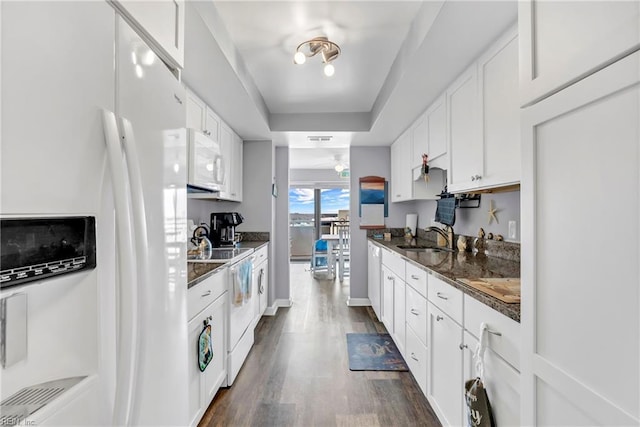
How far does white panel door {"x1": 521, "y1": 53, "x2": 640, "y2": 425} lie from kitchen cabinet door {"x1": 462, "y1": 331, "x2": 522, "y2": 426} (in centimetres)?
24

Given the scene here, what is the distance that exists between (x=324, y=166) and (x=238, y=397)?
18.2ft

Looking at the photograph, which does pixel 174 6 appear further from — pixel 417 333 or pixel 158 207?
pixel 417 333

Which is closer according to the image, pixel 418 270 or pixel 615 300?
pixel 615 300

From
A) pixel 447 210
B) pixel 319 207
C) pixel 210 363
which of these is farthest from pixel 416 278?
pixel 319 207

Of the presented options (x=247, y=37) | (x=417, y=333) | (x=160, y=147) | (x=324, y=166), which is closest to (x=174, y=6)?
(x=160, y=147)

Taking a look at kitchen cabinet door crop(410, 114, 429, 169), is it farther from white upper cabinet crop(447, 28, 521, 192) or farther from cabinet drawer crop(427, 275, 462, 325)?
cabinet drawer crop(427, 275, 462, 325)

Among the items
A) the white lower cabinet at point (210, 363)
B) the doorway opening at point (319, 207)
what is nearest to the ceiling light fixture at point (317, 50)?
the white lower cabinet at point (210, 363)

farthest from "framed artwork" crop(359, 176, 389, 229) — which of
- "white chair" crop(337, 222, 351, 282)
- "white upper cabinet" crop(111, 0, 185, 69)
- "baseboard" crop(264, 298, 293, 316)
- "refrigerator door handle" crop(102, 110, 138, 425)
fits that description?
"refrigerator door handle" crop(102, 110, 138, 425)

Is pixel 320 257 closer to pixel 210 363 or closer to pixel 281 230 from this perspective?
pixel 281 230

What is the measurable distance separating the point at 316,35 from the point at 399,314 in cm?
225

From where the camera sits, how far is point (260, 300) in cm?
338

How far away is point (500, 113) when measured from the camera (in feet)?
5.22

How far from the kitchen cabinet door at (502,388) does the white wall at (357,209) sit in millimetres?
2888

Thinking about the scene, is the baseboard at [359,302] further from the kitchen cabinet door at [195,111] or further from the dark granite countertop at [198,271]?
the kitchen cabinet door at [195,111]
